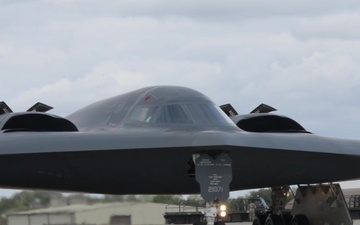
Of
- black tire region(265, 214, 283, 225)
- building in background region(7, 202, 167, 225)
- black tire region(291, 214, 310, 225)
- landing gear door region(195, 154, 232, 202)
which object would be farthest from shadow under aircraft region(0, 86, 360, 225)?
black tire region(265, 214, 283, 225)

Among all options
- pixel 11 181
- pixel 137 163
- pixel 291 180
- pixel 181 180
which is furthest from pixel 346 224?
pixel 11 181

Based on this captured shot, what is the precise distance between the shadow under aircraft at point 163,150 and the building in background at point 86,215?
44 cm

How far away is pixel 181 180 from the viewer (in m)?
17.0

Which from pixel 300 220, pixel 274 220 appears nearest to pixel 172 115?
pixel 300 220

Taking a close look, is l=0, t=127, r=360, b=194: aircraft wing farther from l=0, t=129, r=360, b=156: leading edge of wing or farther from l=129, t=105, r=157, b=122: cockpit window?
l=129, t=105, r=157, b=122: cockpit window

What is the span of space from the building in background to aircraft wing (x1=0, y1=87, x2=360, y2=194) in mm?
444

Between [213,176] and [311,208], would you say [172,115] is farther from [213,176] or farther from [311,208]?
[311,208]

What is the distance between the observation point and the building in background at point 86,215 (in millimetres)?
17047

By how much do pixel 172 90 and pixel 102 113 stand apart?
179 cm

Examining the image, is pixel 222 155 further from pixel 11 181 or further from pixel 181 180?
pixel 11 181

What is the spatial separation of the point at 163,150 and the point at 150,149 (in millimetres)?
254

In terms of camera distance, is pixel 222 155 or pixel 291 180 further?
pixel 291 180

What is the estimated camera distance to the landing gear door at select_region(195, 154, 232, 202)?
1452cm

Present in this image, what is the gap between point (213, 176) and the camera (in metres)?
14.6
